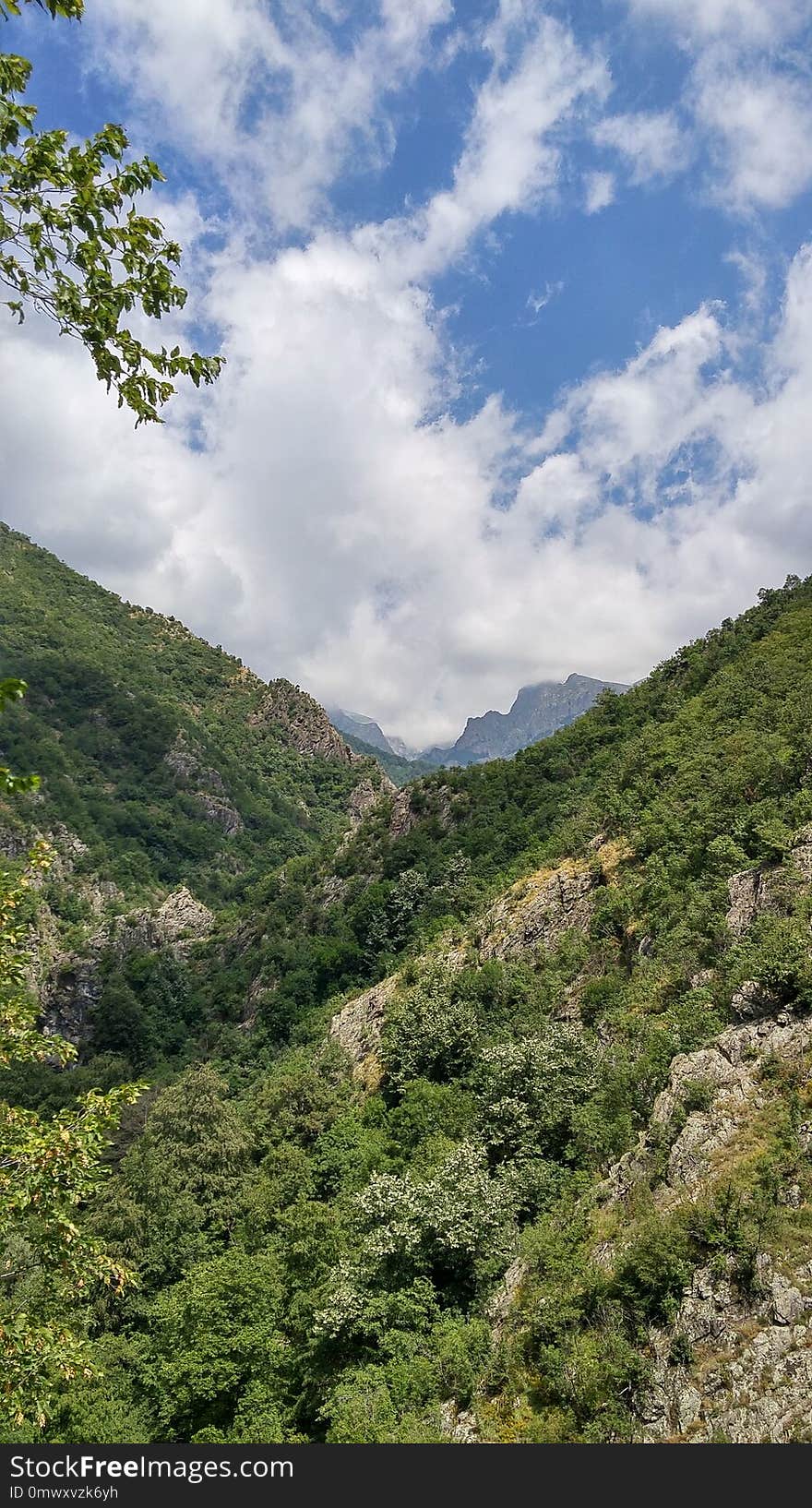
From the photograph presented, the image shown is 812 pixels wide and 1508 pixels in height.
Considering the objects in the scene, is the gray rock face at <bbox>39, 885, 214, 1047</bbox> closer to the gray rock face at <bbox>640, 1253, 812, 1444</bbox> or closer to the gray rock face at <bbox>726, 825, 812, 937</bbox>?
the gray rock face at <bbox>726, 825, 812, 937</bbox>

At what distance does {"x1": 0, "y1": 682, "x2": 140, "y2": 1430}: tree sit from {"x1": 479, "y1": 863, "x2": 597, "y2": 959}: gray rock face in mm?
27143

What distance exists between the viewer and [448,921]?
4766 centimetres

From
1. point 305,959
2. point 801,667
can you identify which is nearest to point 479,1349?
point 801,667

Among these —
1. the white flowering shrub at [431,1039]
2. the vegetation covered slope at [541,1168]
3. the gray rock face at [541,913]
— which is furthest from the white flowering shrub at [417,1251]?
the gray rock face at [541,913]

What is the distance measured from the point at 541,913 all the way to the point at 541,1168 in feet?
56.7

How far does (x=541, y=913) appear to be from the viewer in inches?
1353

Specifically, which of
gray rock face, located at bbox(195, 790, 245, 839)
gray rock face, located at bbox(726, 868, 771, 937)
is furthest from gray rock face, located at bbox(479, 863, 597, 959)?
gray rock face, located at bbox(195, 790, 245, 839)

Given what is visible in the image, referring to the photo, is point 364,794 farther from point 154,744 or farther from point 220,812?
point 154,744

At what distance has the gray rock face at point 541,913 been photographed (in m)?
32.3

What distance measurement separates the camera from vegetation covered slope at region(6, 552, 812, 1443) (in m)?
10.8

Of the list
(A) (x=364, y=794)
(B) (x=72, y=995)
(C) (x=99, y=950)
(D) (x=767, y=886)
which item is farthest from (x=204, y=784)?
(D) (x=767, y=886)

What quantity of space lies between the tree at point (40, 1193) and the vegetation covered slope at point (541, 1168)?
601 millimetres

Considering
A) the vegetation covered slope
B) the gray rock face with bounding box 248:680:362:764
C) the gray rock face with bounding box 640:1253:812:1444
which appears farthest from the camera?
the gray rock face with bounding box 248:680:362:764

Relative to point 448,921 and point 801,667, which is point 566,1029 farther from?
point 448,921
